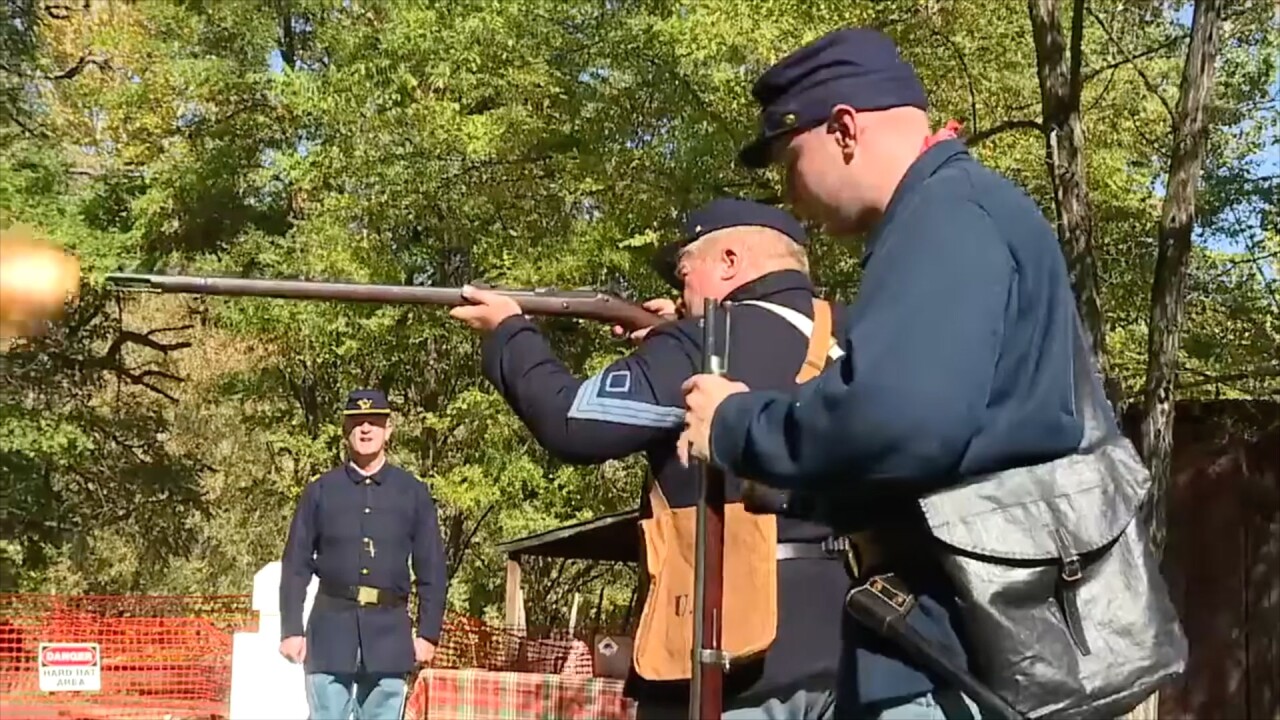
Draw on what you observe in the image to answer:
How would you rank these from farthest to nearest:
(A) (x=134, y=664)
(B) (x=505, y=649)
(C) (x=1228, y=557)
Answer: (A) (x=134, y=664)
(B) (x=505, y=649)
(C) (x=1228, y=557)

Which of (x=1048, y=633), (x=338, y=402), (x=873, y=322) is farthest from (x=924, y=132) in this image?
(x=338, y=402)

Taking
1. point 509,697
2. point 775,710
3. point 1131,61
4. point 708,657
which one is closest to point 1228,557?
point 1131,61

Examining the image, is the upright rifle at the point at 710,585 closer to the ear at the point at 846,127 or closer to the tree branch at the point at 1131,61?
the ear at the point at 846,127

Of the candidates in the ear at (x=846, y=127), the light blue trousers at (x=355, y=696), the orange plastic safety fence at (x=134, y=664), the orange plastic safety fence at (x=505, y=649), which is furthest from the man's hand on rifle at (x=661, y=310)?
the orange plastic safety fence at (x=134, y=664)

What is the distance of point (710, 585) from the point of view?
9.44 ft

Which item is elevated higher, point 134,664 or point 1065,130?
point 1065,130

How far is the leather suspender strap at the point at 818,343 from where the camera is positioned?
3494mm

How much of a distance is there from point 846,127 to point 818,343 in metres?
1.31

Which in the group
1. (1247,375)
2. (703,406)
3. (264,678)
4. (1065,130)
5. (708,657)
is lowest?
(264,678)

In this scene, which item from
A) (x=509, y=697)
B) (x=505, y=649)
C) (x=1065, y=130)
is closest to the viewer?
(x=1065, y=130)

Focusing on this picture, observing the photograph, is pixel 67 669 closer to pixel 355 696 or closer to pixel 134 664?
pixel 134 664

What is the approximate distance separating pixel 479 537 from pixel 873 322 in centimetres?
2076

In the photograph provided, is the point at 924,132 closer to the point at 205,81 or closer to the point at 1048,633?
the point at 1048,633

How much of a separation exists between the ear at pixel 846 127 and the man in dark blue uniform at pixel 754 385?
4.32 feet
